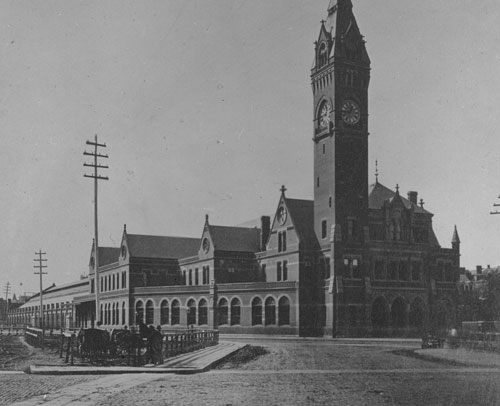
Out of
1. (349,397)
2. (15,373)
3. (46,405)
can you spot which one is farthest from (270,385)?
(15,373)

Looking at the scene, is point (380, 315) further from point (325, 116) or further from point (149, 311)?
point (149, 311)

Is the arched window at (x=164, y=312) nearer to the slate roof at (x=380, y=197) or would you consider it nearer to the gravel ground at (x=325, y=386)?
the slate roof at (x=380, y=197)

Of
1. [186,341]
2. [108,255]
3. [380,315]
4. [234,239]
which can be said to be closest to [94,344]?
[186,341]

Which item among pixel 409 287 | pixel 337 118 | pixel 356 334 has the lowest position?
pixel 356 334

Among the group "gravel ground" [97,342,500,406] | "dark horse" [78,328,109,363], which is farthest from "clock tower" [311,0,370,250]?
"dark horse" [78,328,109,363]

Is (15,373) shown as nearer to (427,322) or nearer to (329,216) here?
(329,216)

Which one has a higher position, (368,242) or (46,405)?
(368,242)

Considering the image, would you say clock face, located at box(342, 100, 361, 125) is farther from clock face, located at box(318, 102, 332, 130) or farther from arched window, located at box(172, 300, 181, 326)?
arched window, located at box(172, 300, 181, 326)
